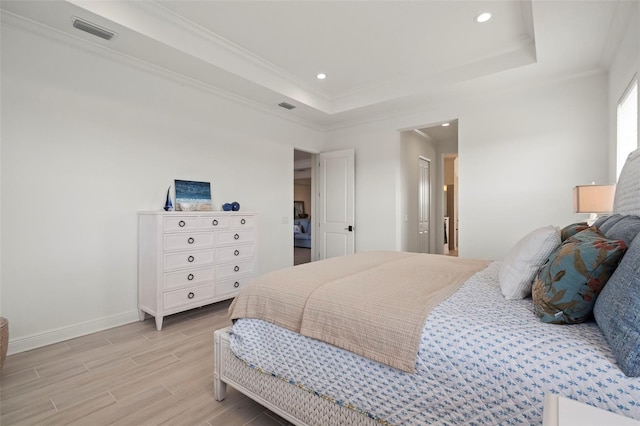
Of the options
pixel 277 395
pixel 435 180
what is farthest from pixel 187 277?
pixel 435 180

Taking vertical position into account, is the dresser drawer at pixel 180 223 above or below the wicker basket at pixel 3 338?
above

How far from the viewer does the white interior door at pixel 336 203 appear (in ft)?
16.3

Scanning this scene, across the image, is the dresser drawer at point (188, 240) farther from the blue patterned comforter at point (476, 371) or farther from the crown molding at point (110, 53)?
the blue patterned comforter at point (476, 371)

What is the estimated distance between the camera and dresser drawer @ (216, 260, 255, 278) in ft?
10.8

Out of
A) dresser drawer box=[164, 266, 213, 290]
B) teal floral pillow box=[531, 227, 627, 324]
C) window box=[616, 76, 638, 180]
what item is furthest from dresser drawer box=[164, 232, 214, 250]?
window box=[616, 76, 638, 180]

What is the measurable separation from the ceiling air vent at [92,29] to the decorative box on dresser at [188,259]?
1569mm

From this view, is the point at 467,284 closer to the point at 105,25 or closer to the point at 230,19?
the point at 230,19

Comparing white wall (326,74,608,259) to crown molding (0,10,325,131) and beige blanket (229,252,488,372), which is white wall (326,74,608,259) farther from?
crown molding (0,10,325,131)

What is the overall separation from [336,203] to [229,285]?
2.40 meters

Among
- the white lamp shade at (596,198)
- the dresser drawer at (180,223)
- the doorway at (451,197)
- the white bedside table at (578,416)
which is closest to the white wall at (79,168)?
the dresser drawer at (180,223)

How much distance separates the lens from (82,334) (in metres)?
2.70

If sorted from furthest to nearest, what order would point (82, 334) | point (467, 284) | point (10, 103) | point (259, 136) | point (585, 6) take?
point (259, 136) → point (82, 334) → point (10, 103) → point (585, 6) → point (467, 284)

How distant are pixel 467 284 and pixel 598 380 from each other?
2.70 ft

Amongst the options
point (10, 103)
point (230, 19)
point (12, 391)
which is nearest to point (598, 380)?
point (12, 391)
